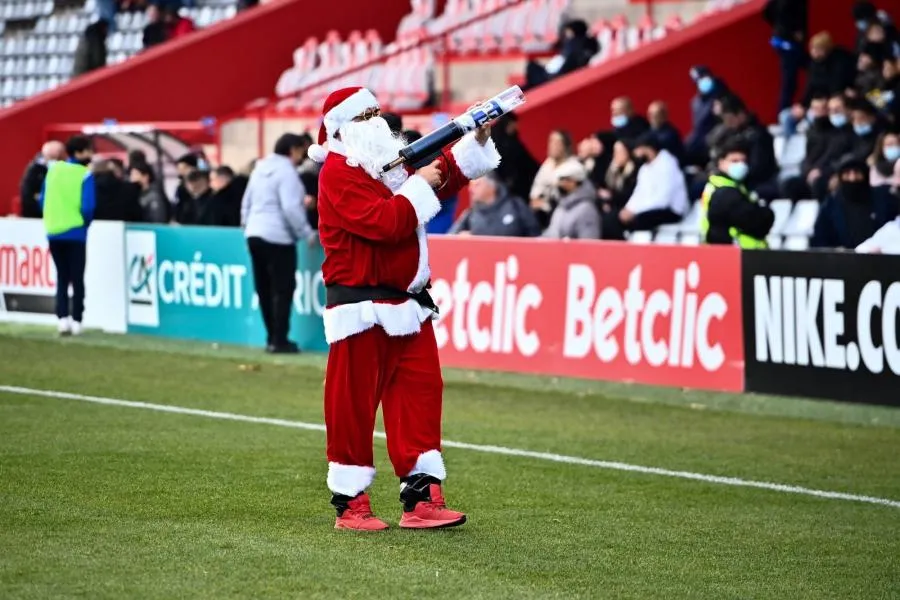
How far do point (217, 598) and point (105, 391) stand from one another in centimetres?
726

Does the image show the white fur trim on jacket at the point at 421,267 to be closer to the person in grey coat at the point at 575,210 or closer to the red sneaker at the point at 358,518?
the red sneaker at the point at 358,518

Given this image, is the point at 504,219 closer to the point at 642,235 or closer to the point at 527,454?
the point at 642,235

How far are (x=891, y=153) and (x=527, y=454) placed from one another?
278 inches

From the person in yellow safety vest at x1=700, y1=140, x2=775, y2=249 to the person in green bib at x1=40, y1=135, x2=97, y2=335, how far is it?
650 cm

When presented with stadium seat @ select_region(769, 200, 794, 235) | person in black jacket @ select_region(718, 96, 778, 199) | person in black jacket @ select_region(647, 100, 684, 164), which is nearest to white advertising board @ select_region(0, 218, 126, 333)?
person in black jacket @ select_region(647, 100, 684, 164)

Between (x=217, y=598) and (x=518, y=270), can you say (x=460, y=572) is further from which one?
(x=518, y=270)

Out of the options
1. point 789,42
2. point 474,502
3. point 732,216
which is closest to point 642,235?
point 789,42

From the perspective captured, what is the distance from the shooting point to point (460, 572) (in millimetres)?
7309

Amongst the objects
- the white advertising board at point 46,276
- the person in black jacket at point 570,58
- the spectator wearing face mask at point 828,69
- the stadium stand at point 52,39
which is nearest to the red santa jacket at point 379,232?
the white advertising board at point 46,276

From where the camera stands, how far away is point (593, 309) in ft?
48.5

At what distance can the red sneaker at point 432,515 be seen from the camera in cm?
827

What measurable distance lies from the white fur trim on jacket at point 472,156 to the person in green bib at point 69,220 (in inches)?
409

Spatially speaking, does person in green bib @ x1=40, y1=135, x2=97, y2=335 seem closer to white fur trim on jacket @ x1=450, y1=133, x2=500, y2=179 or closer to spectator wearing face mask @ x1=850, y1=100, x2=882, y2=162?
spectator wearing face mask @ x1=850, y1=100, x2=882, y2=162

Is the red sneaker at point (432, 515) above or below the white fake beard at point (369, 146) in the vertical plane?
below
